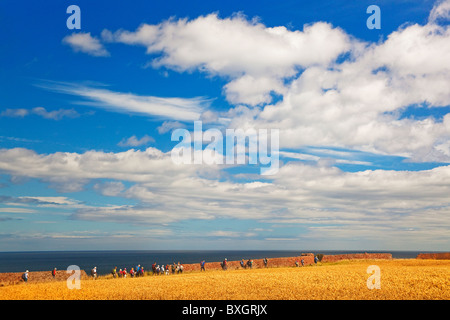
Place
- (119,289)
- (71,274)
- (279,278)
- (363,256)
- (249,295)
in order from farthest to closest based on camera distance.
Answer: (363,256), (71,274), (279,278), (119,289), (249,295)

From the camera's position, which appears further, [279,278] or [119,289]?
[279,278]

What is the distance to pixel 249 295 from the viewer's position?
1064 inches
